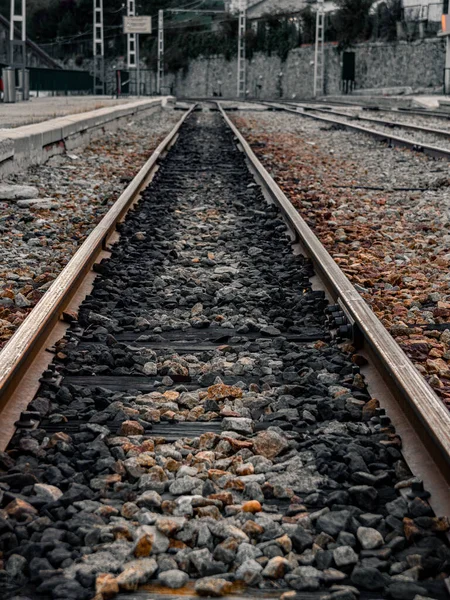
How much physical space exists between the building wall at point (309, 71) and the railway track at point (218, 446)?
53036 millimetres

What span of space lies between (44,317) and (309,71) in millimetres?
71897

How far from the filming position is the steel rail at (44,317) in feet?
10.8

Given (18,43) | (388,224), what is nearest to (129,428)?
(388,224)

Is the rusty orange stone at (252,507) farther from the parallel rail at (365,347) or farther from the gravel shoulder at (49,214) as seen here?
the gravel shoulder at (49,214)

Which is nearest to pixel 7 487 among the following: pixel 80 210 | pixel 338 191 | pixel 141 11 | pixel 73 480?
pixel 73 480

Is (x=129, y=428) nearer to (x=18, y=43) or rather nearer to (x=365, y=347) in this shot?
(x=365, y=347)

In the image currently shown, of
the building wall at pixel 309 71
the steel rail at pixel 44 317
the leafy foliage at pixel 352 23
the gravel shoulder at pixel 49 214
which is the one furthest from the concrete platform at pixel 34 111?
the leafy foliage at pixel 352 23

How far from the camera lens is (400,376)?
3.17m

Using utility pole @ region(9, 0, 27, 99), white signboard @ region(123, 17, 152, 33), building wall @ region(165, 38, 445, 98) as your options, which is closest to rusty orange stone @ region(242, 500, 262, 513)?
utility pole @ region(9, 0, 27, 99)

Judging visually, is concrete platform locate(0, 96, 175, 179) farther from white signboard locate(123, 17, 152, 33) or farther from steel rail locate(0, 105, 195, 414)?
white signboard locate(123, 17, 152, 33)

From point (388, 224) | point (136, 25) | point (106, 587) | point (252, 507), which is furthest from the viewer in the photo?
point (136, 25)

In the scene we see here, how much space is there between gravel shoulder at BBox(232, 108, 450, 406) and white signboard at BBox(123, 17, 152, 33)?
1749 inches

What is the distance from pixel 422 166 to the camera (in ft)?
41.9

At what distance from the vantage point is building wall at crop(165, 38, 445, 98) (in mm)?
57375
